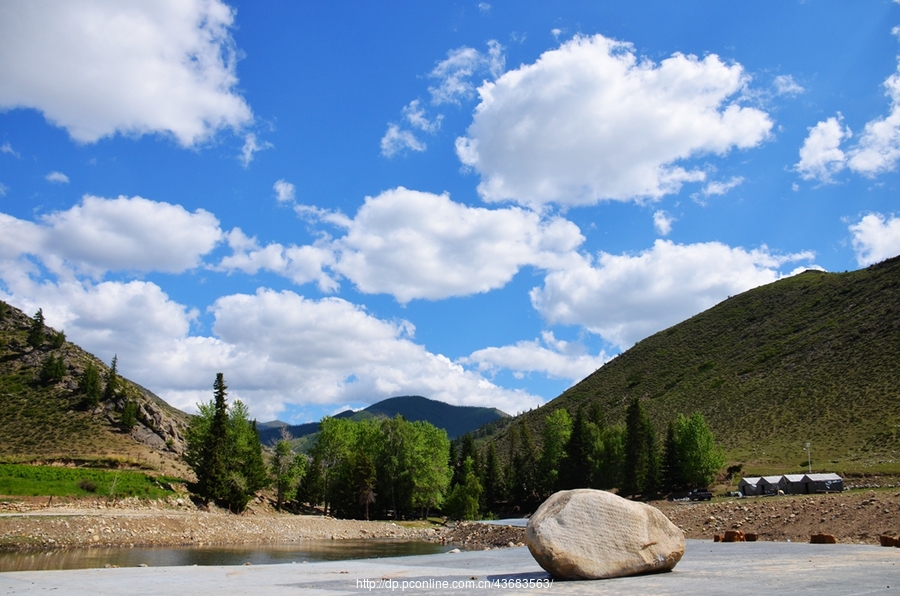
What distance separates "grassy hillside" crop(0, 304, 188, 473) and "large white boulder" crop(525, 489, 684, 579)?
62.1m

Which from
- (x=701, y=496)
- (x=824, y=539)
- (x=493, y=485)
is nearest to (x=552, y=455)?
(x=493, y=485)

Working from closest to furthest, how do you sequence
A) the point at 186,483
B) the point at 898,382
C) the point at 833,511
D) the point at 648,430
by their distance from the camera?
the point at 833,511 < the point at 186,483 < the point at 898,382 < the point at 648,430

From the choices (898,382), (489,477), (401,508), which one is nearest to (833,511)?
Result: (401,508)

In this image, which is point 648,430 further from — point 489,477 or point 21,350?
point 21,350

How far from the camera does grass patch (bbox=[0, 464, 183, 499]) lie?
143 ft

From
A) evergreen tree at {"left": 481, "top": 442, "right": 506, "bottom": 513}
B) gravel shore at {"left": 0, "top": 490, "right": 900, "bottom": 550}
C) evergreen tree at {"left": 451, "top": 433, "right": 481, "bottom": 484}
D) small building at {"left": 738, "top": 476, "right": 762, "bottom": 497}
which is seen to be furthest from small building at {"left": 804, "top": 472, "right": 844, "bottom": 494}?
evergreen tree at {"left": 451, "top": 433, "right": 481, "bottom": 484}

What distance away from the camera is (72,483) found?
4634 cm

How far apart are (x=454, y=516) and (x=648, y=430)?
29550 mm

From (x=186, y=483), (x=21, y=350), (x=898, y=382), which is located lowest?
(x=186, y=483)

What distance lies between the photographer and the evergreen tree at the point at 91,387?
75250 mm

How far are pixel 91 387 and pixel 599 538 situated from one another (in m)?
82.2

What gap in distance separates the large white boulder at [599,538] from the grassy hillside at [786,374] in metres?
51.4

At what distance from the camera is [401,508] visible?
71.4 metres

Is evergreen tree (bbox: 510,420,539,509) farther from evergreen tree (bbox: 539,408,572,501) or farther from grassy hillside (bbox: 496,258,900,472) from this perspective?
grassy hillside (bbox: 496,258,900,472)
